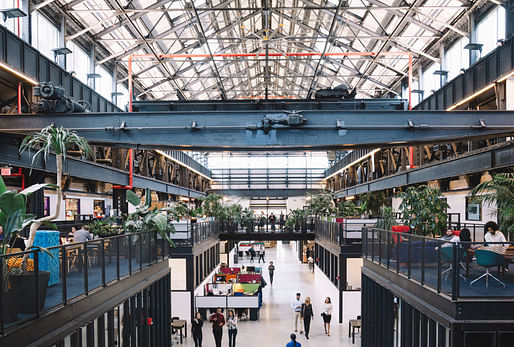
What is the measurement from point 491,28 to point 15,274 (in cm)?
1790

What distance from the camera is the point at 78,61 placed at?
2119cm

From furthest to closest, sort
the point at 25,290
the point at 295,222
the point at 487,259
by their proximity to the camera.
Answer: the point at 295,222
the point at 487,259
the point at 25,290

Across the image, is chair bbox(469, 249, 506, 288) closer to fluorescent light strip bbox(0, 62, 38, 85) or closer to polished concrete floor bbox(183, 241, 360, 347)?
polished concrete floor bbox(183, 241, 360, 347)

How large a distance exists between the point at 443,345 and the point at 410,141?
4.55 metres

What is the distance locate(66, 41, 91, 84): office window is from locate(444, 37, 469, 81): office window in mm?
17436

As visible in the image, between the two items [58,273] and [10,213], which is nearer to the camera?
[10,213]

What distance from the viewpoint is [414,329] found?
847 cm

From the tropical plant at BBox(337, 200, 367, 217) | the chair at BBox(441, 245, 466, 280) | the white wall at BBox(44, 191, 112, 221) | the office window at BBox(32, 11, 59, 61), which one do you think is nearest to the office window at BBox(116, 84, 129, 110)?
the white wall at BBox(44, 191, 112, 221)

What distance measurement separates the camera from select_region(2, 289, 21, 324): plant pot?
4.86m

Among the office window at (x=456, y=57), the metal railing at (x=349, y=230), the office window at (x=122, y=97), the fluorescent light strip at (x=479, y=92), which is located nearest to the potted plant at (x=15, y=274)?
the fluorescent light strip at (x=479, y=92)

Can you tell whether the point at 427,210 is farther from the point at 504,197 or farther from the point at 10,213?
the point at 10,213

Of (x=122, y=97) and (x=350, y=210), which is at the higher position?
(x=122, y=97)

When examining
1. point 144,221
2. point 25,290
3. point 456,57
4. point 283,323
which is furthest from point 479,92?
point 25,290

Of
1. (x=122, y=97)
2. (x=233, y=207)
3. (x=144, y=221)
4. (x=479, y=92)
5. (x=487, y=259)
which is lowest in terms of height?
(x=233, y=207)
